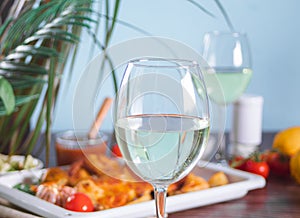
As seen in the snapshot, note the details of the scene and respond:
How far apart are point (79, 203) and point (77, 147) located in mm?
363

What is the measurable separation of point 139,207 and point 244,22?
1589mm

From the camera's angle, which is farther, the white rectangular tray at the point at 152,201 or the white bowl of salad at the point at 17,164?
the white bowl of salad at the point at 17,164

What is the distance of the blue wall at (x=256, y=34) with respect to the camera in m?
2.34

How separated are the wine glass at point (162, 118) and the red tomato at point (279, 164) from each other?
640 mm

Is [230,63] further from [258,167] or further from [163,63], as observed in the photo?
[163,63]

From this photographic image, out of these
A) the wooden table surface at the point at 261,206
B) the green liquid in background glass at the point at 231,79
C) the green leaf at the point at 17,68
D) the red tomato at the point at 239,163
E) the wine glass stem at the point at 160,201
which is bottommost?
the wooden table surface at the point at 261,206

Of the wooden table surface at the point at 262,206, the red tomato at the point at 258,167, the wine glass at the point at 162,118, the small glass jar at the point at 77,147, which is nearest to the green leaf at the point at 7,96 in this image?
the wine glass at the point at 162,118

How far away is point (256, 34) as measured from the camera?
2.40 m

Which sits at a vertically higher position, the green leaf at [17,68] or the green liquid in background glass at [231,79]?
the green leaf at [17,68]

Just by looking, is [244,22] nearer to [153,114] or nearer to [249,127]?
[249,127]

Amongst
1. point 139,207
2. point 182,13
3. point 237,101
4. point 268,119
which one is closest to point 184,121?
point 139,207

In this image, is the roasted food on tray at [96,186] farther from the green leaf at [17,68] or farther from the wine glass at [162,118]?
the wine glass at [162,118]

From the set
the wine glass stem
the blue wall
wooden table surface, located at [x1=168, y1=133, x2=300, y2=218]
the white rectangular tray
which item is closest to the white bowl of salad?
the white rectangular tray

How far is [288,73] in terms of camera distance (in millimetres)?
2434
